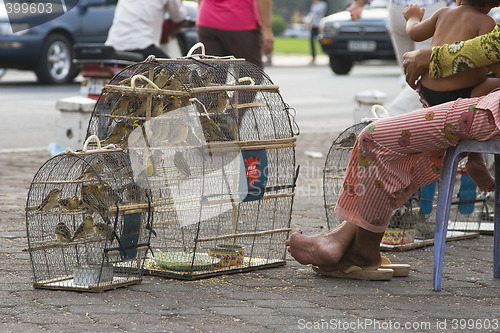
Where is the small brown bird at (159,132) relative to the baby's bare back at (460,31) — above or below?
below

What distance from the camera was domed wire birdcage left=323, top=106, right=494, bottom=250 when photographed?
430cm

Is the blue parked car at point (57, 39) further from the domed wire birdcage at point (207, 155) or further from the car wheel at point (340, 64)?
the domed wire birdcage at point (207, 155)

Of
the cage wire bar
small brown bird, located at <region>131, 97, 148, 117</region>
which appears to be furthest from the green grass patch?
small brown bird, located at <region>131, 97, 148, 117</region>

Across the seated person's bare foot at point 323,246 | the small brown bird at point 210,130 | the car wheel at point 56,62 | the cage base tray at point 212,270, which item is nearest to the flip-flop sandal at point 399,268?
the seated person's bare foot at point 323,246

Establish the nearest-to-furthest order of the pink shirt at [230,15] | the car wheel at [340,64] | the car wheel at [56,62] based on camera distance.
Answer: the pink shirt at [230,15] < the car wheel at [56,62] < the car wheel at [340,64]

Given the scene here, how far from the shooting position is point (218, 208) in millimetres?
3645

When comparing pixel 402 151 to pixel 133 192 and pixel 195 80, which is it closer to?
pixel 195 80

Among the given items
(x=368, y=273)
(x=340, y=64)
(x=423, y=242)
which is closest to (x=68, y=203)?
(x=368, y=273)

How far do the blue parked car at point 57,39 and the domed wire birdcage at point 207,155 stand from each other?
9406 mm

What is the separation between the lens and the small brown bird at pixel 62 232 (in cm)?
336

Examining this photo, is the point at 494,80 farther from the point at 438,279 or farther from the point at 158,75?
the point at 158,75

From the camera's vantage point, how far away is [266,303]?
3.20 meters

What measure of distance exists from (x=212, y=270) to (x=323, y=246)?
48 centimetres

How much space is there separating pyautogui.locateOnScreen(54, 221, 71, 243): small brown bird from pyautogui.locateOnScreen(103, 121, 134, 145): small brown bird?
46 centimetres
